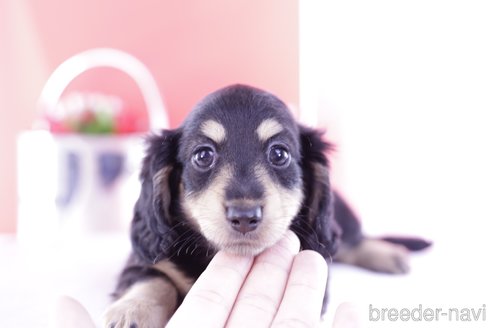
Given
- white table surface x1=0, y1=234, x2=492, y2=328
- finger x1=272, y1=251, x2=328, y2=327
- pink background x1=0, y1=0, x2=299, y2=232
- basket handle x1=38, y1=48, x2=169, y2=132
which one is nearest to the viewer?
finger x1=272, y1=251, x2=328, y2=327

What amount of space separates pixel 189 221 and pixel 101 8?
244 cm

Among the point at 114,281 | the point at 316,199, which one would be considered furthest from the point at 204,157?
the point at 114,281

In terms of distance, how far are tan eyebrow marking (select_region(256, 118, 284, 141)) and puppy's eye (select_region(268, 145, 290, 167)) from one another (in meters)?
0.04

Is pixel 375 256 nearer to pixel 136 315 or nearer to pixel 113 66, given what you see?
pixel 136 315

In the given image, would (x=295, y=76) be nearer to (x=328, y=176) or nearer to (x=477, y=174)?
(x=477, y=174)

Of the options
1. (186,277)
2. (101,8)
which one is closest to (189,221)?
(186,277)

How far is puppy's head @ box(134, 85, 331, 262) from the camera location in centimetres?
119

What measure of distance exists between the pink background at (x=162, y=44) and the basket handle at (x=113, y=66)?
4.3 inches

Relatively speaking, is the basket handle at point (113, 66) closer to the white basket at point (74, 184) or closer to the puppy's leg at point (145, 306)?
the white basket at point (74, 184)

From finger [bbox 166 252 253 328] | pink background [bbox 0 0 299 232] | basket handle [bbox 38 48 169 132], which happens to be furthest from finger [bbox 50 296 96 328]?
pink background [bbox 0 0 299 232]

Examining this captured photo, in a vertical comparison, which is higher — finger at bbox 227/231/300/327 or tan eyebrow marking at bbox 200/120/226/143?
tan eyebrow marking at bbox 200/120/226/143

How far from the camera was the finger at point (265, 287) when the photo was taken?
1.06 m

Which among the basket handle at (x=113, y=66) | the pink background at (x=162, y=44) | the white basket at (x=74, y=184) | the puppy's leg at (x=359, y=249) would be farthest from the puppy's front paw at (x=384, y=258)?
the basket handle at (x=113, y=66)

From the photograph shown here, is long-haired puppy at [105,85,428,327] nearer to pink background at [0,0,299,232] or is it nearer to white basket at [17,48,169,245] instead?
white basket at [17,48,169,245]
